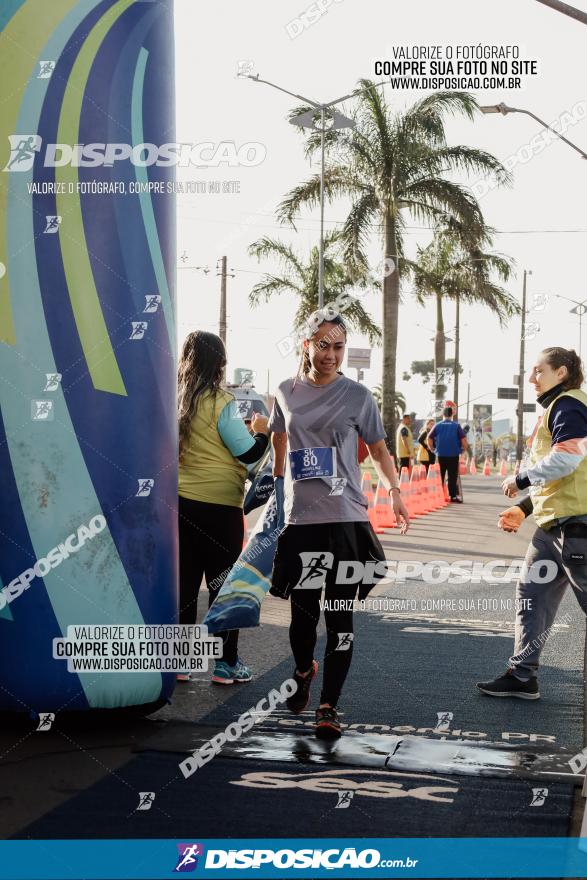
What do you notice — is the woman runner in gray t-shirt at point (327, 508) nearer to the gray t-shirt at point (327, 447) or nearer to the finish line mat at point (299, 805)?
the gray t-shirt at point (327, 447)

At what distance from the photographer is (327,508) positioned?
5.31 m

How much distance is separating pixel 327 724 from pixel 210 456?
166 cm

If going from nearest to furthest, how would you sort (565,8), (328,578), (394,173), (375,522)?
(328,578) → (565,8) → (375,522) → (394,173)

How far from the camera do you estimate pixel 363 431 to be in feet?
17.7

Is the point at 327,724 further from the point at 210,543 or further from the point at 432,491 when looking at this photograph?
the point at 432,491

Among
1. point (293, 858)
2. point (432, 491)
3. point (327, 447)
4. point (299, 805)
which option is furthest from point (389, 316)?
point (293, 858)

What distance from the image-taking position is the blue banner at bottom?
3.63 metres

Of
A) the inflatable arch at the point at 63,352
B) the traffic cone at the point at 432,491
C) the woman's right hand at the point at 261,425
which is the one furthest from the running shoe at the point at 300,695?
the traffic cone at the point at 432,491

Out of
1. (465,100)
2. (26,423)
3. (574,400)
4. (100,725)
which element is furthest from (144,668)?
(465,100)

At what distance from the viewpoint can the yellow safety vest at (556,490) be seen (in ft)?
19.0

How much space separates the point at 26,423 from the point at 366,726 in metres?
2.17

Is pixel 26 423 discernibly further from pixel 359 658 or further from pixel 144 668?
pixel 359 658

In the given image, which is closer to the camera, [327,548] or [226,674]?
[327,548]

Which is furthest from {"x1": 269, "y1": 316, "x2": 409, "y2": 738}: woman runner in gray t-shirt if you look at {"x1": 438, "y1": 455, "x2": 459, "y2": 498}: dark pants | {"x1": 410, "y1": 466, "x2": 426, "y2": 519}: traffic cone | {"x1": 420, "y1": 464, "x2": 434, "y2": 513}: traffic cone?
{"x1": 438, "y1": 455, "x2": 459, "y2": 498}: dark pants
